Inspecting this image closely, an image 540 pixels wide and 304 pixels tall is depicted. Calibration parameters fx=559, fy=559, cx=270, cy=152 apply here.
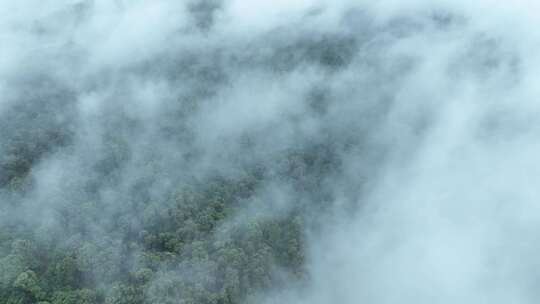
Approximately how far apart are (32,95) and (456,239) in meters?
58.0

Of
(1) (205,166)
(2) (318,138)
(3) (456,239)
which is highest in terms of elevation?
(2) (318,138)

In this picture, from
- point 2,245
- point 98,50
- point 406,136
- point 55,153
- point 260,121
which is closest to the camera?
point 2,245

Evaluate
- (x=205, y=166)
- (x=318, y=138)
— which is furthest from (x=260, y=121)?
(x=205, y=166)

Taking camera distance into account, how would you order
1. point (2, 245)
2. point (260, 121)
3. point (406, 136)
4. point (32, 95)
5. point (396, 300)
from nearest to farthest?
point (2, 245)
point (396, 300)
point (32, 95)
point (260, 121)
point (406, 136)

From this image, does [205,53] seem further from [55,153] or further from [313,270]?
[313,270]

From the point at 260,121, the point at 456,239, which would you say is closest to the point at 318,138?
the point at 260,121

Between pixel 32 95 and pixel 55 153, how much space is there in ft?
45.7

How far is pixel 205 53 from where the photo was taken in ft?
296

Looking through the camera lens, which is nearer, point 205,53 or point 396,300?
point 396,300

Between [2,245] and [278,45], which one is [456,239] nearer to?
[278,45]

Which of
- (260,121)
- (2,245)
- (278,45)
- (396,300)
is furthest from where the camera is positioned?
(278,45)

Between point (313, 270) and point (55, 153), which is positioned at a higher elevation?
point (55, 153)

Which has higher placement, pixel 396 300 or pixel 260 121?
pixel 260 121

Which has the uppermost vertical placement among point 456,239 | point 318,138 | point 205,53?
point 205,53
